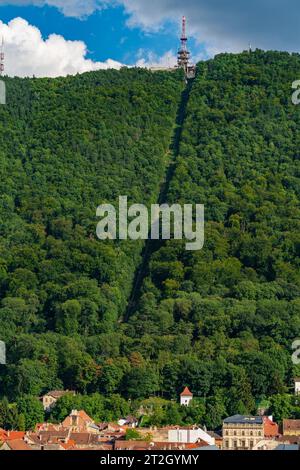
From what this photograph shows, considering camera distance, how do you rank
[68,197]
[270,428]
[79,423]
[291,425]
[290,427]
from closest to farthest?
[290,427] → [291,425] → [270,428] → [79,423] → [68,197]

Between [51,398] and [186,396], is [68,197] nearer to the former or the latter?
[51,398]

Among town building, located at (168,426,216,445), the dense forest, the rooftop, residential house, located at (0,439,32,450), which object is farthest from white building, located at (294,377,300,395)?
residential house, located at (0,439,32,450)

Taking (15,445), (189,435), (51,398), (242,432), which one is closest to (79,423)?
(51,398)

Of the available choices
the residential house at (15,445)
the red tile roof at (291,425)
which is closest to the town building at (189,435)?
the red tile roof at (291,425)

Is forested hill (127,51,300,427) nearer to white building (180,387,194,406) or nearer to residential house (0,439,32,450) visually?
white building (180,387,194,406)
